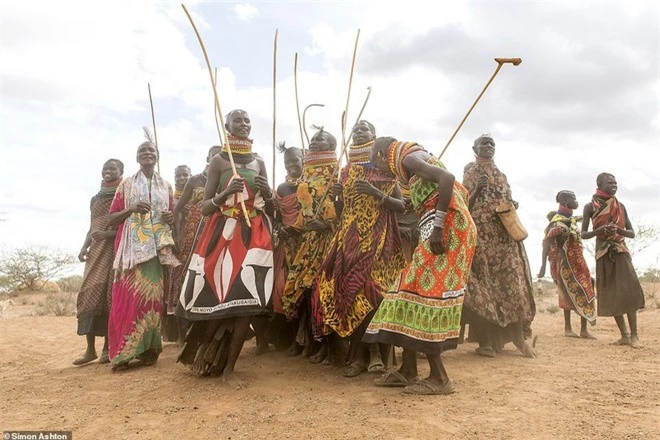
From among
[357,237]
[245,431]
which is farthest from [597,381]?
[245,431]

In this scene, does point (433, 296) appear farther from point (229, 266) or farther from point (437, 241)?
point (229, 266)

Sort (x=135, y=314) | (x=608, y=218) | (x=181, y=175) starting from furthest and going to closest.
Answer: (x=181, y=175), (x=608, y=218), (x=135, y=314)

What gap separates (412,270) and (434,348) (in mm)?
613

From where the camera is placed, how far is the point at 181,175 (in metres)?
7.61

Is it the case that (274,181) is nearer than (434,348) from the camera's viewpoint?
No

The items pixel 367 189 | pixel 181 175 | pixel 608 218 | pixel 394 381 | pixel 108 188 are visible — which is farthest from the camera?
pixel 181 175

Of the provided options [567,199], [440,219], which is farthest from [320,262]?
[567,199]

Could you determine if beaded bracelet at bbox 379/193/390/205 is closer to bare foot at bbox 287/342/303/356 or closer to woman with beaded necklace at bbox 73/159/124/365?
bare foot at bbox 287/342/303/356

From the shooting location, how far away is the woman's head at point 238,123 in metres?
4.89

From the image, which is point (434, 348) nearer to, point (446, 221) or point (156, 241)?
point (446, 221)

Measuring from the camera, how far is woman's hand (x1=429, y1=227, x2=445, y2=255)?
4062mm

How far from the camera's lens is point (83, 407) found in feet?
13.8

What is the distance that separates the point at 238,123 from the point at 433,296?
7.59ft

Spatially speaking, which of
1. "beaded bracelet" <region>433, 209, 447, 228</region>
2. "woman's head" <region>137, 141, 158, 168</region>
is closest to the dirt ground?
"beaded bracelet" <region>433, 209, 447, 228</region>
